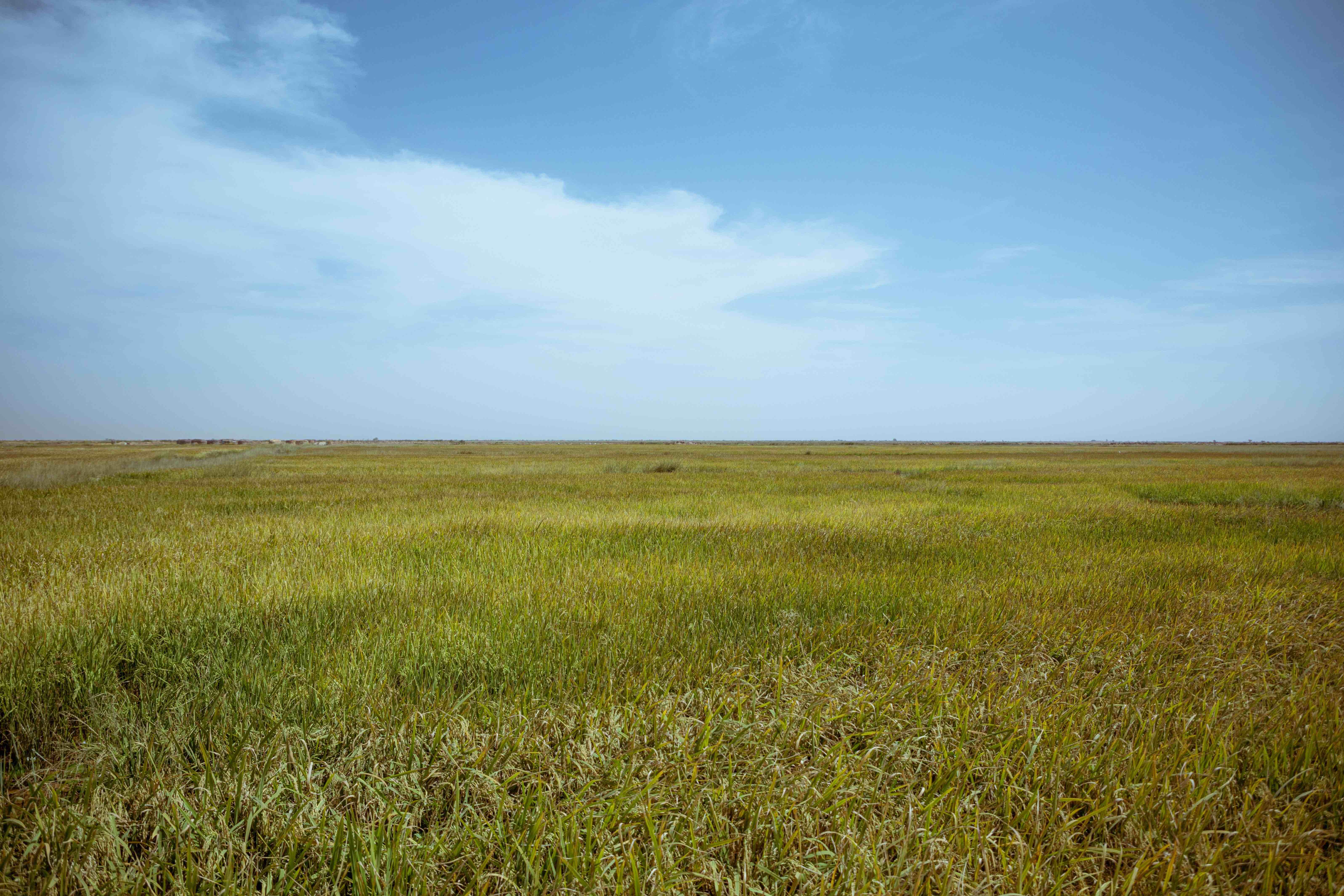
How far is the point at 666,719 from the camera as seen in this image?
2748 mm

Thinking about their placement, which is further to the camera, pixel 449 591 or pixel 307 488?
pixel 307 488

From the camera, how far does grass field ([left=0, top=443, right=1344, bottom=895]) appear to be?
1.94m

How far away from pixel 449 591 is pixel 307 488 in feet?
49.5

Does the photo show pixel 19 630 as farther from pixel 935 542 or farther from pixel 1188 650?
pixel 935 542

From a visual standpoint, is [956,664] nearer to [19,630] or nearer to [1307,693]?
[1307,693]

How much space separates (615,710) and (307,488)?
18.1 meters

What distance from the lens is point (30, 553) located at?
22.0ft

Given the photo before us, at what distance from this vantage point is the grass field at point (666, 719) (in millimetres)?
1938

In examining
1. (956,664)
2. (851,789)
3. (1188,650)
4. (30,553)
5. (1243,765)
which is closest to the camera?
(851,789)

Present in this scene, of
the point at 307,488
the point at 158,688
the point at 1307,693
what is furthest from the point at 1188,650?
the point at 307,488

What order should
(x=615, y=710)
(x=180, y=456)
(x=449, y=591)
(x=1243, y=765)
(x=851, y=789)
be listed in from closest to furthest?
(x=851, y=789), (x=1243, y=765), (x=615, y=710), (x=449, y=591), (x=180, y=456)

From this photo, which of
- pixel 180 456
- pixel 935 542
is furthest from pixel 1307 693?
pixel 180 456

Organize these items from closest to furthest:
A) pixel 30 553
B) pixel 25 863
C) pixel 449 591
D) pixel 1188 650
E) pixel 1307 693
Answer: pixel 25 863 → pixel 1307 693 → pixel 1188 650 → pixel 449 591 → pixel 30 553

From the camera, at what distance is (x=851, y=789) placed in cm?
225
